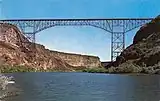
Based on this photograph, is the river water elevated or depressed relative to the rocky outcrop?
depressed

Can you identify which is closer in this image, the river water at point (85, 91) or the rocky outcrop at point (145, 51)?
the river water at point (85, 91)

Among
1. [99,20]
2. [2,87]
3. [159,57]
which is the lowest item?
[2,87]

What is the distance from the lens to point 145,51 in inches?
5861

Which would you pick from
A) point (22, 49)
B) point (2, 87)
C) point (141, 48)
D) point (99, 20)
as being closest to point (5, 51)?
point (22, 49)

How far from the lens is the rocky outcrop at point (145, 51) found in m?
136

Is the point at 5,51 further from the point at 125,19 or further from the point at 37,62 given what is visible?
the point at 125,19

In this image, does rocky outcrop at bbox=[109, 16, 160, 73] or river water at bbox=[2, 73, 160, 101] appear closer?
river water at bbox=[2, 73, 160, 101]

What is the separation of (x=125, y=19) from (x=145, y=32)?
115 ft

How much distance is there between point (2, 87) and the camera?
4059cm

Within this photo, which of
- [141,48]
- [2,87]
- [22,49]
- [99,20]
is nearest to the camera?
[2,87]

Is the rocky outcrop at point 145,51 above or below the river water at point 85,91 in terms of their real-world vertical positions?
above

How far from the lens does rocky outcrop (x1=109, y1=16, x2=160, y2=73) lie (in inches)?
5349

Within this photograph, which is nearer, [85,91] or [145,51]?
[85,91]

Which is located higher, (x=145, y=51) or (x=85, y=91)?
(x=145, y=51)
